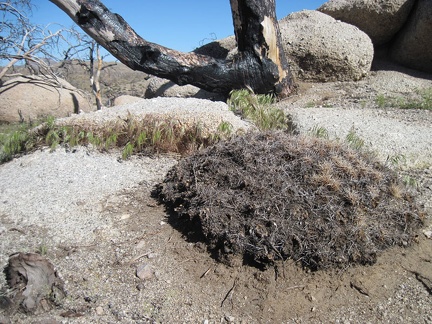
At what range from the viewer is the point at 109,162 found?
4.41 metres

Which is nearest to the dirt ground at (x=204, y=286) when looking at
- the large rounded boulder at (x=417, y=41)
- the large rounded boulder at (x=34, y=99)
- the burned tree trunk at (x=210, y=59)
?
the burned tree trunk at (x=210, y=59)

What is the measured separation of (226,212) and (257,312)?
72 centimetres

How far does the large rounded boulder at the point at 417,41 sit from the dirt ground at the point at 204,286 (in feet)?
24.2

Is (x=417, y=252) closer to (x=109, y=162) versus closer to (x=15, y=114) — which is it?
(x=109, y=162)

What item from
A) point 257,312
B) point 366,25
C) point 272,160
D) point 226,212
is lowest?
point 257,312

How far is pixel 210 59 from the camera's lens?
24.7 ft

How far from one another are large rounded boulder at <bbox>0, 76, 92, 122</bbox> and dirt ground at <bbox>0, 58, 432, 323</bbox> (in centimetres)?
777

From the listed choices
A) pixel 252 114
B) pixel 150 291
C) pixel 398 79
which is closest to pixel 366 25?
pixel 398 79

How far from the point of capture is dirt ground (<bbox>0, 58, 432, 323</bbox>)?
8.63ft

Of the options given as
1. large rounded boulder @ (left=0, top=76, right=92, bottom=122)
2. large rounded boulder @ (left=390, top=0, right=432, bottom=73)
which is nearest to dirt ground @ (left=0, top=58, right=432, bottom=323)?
large rounded boulder @ (left=390, top=0, right=432, bottom=73)

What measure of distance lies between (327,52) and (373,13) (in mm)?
2291

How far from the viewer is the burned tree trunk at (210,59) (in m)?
6.84

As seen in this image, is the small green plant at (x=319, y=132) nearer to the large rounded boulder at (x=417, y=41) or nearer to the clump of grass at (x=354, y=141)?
the clump of grass at (x=354, y=141)

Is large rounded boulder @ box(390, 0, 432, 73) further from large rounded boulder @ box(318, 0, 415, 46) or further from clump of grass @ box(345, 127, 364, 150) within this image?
clump of grass @ box(345, 127, 364, 150)
